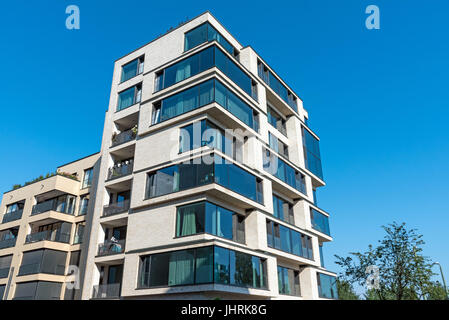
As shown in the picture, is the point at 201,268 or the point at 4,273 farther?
the point at 4,273

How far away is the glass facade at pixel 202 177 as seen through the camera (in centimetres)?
2258

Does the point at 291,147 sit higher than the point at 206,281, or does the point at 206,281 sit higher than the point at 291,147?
the point at 291,147

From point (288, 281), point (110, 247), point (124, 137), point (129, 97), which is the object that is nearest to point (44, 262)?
point (110, 247)

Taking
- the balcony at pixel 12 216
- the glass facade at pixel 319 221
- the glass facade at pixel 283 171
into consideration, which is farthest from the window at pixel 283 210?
the balcony at pixel 12 216

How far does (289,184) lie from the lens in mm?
32062

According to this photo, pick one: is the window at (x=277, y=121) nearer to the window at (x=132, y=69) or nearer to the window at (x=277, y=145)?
the window at (x=277, y=145)

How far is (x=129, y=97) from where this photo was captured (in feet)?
104

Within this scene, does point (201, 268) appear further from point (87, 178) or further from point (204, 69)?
point (87, 178)

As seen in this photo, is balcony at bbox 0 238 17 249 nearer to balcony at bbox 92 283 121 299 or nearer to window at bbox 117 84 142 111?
balcony at bbox 92 283 121 299

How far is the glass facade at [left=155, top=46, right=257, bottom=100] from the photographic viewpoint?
86.3 ft

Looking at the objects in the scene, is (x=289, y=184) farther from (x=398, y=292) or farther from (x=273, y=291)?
(x=398, y=292)

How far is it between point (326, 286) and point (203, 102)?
20420 mm
